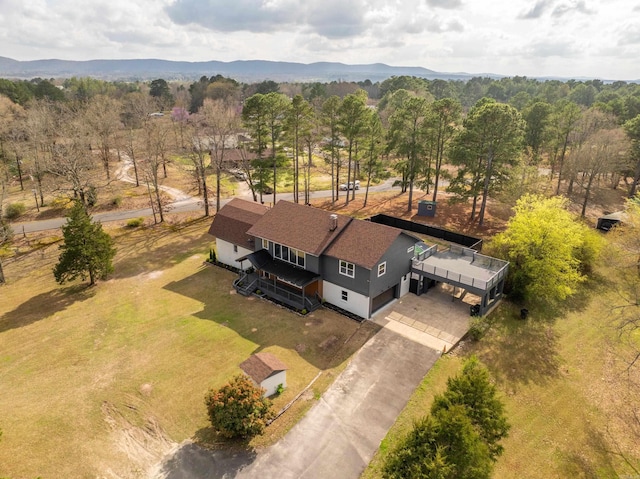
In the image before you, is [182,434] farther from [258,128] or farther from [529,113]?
[529,113]

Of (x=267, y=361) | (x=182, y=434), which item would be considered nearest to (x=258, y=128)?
(x=267, y=361)

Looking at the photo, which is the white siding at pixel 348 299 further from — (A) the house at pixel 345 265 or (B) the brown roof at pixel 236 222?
(B) the brown roof at pixel 236 222

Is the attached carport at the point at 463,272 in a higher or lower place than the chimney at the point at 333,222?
lower

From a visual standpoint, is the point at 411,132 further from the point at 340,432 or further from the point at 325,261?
the point at 340,432

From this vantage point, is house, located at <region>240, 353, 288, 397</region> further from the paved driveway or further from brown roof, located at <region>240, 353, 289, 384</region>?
the paved driveway

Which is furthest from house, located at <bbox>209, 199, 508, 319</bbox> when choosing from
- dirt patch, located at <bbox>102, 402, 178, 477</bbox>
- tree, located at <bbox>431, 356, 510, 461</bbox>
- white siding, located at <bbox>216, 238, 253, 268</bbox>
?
dirt patch, located at <bbox>102, 402, 178, 477</bbox>

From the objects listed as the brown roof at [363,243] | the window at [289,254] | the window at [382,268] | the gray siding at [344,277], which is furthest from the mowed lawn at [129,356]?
the brown roof at [363,243]
